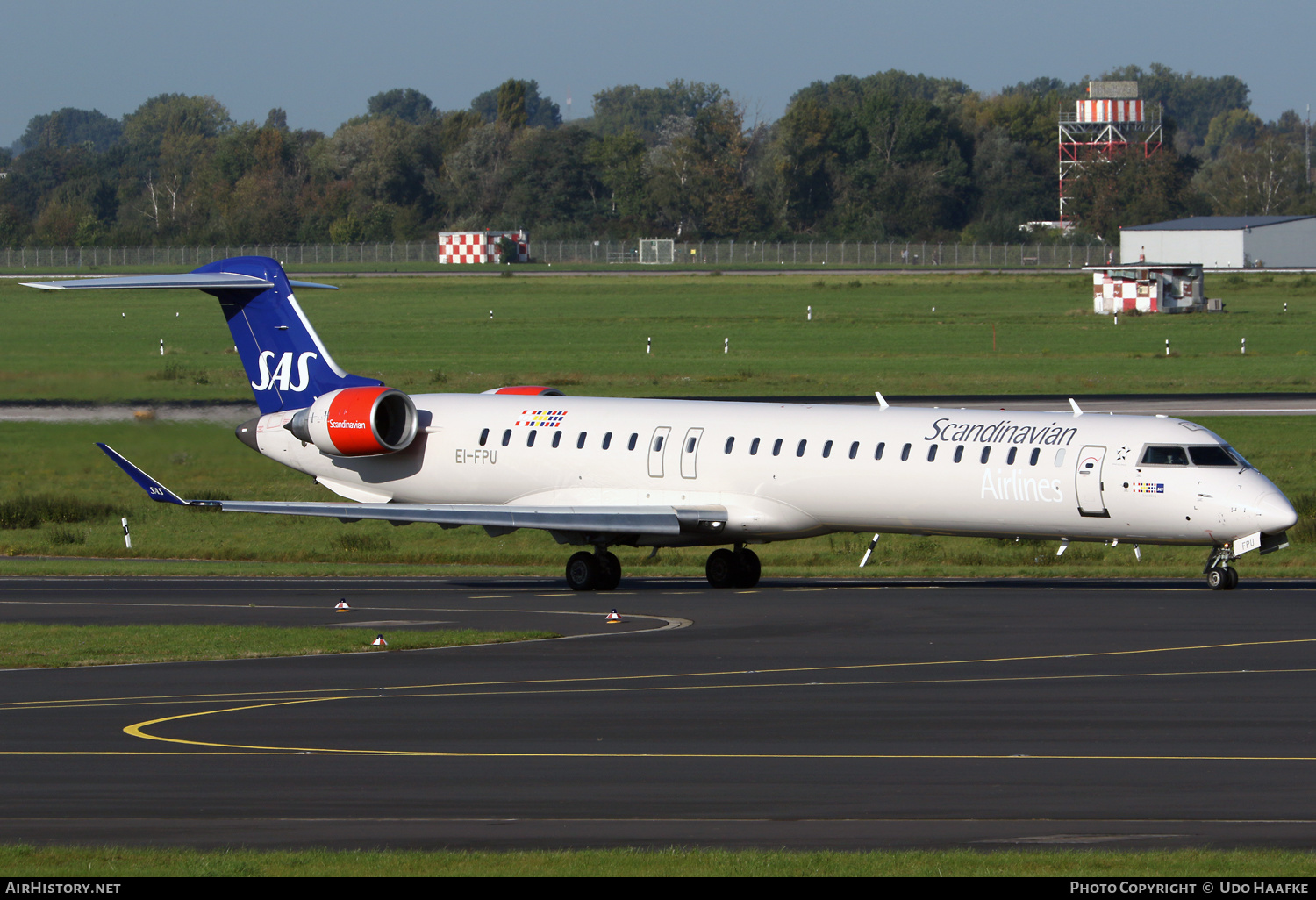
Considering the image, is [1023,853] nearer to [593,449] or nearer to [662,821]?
[662,821]

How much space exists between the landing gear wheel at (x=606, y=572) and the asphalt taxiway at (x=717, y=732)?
3.33 metres

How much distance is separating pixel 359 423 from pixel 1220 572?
16.8 m

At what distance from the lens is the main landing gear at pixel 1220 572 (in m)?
31.5

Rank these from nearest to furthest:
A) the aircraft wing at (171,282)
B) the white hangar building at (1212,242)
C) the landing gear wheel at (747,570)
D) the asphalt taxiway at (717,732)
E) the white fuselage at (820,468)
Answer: the asphalt taxiway at (717,732), the white fuselage at (820,468), the aircraft wing at (171,282), the landing gear wheel at (747,570), the white hangar building at (1212,242)

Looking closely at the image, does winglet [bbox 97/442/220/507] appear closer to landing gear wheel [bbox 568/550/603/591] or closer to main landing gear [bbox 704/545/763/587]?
landing gear wheel [bbox 568/550/603/591]

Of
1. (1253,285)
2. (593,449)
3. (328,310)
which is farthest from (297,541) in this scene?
(1253,285)

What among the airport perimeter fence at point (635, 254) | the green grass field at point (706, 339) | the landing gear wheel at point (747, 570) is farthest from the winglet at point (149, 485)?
the airport perimeter fence at point (635, 254)

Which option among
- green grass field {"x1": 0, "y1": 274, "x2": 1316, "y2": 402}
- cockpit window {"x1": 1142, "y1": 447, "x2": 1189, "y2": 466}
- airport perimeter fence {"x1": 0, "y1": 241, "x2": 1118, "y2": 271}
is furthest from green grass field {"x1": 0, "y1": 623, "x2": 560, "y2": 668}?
airport perimeter fence {"x1": 0, "y1": 241, "x2": 1118, "y2": 271}

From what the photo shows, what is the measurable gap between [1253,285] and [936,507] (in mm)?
108555

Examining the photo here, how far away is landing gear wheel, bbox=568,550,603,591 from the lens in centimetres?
3500

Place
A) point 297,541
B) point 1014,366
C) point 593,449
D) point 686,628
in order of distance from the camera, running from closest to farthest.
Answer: point 686,628 < point 593,449 < point 297,541 < point 1014,366

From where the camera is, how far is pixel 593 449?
3594cm

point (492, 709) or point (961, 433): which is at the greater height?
point (961, 433)

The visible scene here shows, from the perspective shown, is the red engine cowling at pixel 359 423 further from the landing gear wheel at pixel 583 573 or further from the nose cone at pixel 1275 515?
the nose cone at pixel 1275 515
